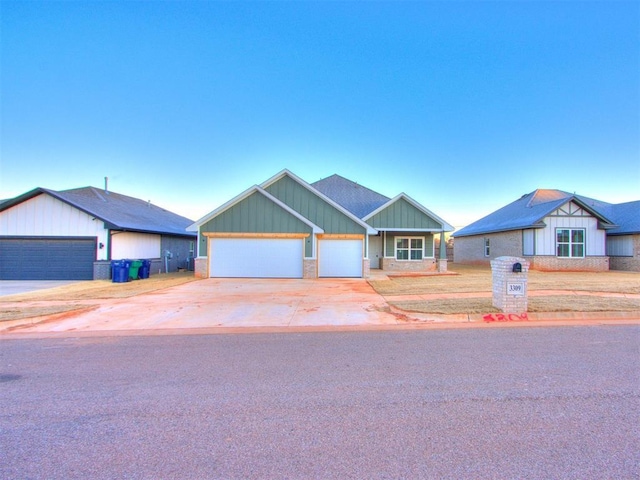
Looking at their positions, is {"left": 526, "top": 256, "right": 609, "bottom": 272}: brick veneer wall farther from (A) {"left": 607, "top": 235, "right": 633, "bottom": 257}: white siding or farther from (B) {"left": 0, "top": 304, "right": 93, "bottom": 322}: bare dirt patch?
(B) {"left": 0, "top": 304, "right": 93, "bottom": 322}: bare dirt patch

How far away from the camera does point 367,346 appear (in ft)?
19.9

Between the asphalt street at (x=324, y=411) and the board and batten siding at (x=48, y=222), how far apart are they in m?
12.8

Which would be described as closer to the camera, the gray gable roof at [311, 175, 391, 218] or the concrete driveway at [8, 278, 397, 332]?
the concrete driveway at [8, 278, 397, 332]

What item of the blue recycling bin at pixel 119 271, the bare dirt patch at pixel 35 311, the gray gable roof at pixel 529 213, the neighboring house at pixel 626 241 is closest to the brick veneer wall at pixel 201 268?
the blue recycling bin at pixel 119 271

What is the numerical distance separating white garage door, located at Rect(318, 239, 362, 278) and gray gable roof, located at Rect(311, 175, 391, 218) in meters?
4.70

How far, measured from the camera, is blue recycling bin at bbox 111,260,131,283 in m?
16.5

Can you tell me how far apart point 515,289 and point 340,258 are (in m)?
11.2

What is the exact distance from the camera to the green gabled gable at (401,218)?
22.0 meters

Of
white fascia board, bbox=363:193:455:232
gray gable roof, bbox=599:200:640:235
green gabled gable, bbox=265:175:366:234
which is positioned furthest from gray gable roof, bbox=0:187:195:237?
gray gable roof, bbox=599:200:640:235

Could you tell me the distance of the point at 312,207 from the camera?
1964 cm

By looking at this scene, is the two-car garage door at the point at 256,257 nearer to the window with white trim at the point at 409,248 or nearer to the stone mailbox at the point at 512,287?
A: the window with white trim at the point at 409,248

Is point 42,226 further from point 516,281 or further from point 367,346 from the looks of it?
point 516,281

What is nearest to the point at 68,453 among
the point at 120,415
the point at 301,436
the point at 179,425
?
the point at 120,415

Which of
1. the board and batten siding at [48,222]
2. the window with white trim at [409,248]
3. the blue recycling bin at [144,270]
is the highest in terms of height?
the board and batten siding at [48,222]
